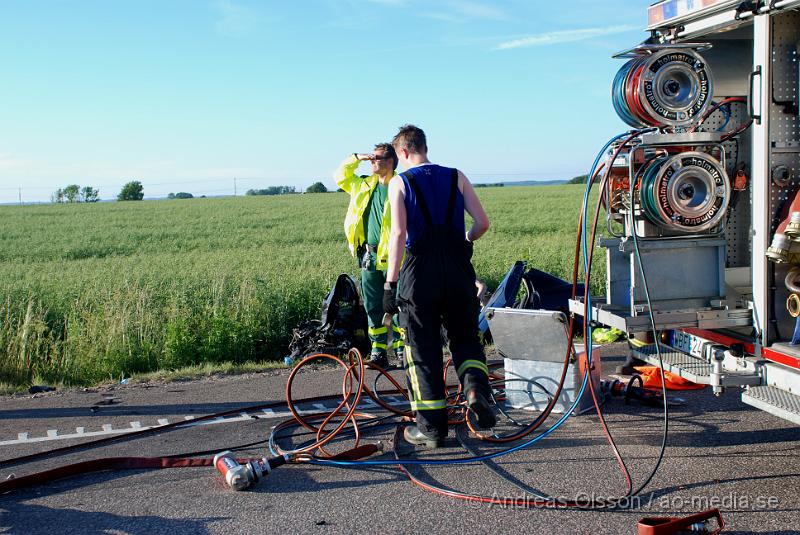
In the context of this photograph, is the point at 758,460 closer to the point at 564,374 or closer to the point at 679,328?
the point at 679,328

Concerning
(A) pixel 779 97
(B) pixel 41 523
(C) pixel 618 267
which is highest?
(A) pixel 779 97

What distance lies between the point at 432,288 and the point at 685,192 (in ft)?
5.60

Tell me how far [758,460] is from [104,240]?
31390 mm

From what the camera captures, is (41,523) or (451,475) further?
(451,475)

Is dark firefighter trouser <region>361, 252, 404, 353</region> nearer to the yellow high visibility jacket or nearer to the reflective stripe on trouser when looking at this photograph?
the reflective stripe on trouser

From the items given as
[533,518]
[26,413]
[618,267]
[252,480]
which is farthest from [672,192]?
[26,413]

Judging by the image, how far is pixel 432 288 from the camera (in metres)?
5.32

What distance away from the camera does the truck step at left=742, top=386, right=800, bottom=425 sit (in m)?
4.13

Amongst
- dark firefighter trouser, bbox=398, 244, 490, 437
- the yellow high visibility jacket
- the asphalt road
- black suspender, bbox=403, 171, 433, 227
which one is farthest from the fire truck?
the yellow high visibility jacket

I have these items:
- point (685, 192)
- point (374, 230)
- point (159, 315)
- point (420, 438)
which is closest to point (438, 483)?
point (420, 438)

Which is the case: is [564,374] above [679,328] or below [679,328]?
below

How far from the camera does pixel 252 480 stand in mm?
4586

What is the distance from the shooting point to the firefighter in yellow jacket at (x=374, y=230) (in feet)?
26.6

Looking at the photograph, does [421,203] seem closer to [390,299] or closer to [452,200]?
[452,200]
